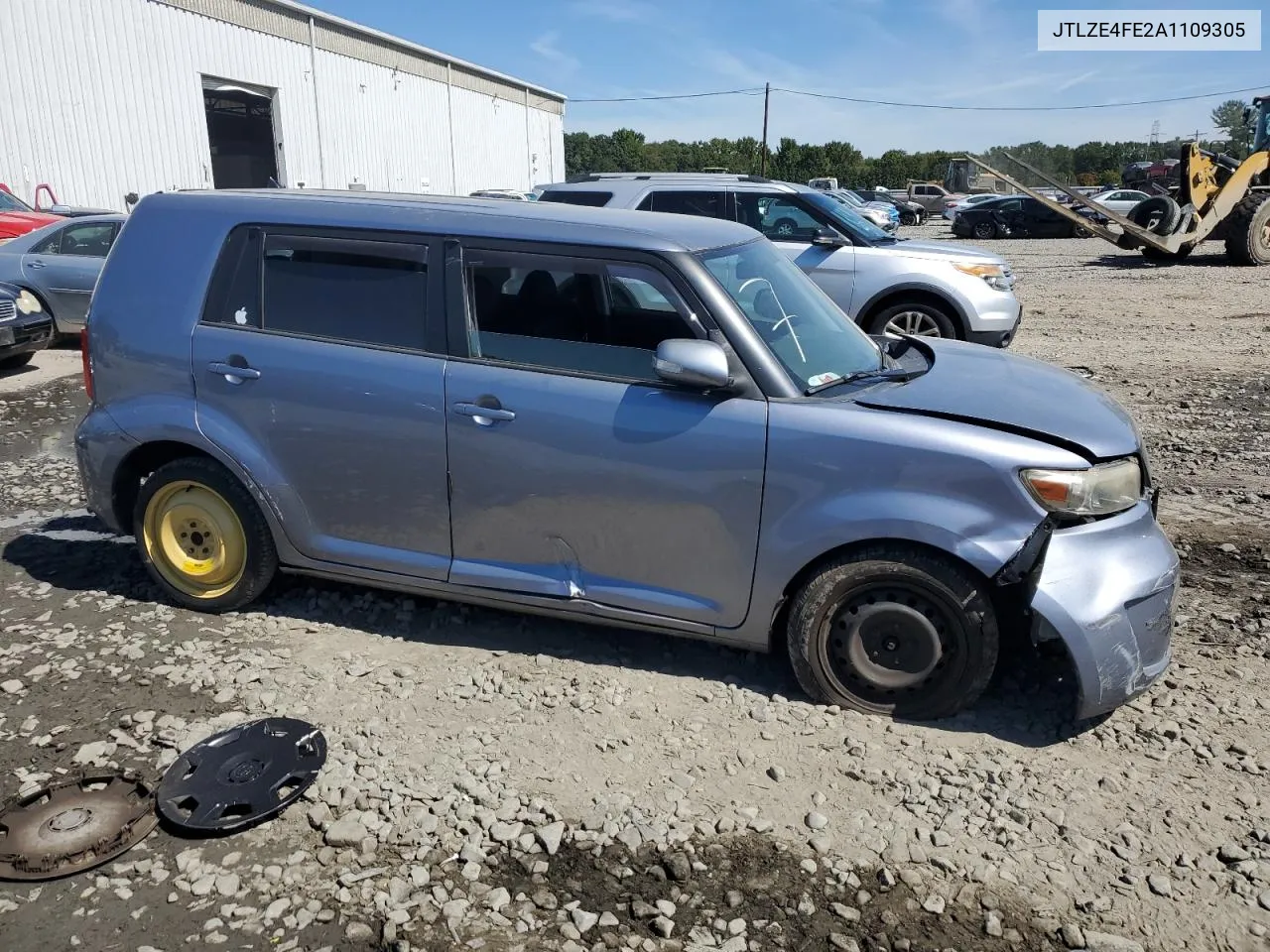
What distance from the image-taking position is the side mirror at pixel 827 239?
9.26 meters

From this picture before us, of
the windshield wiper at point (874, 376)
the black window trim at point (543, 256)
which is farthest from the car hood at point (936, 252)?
the black window trim at point (543, 256)

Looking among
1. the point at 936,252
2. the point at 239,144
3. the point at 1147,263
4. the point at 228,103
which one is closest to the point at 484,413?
the point at 936,252

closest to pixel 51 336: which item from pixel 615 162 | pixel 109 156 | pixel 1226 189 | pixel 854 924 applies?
pixel 854 924

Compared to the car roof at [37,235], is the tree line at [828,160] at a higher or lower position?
higher

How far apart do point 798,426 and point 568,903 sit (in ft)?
5.75

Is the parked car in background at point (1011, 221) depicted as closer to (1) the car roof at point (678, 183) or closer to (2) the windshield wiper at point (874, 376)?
(1) the car roof at point (678, 183)

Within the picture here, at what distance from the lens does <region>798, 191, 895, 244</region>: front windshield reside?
945 centimetres

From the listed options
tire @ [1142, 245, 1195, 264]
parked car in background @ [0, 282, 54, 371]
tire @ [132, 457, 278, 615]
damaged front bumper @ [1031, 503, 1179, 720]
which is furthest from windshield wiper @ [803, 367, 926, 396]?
tire @ [1142, 245, 1195, 264]

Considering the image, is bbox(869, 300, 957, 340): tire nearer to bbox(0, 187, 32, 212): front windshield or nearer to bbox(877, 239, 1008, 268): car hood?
bbox(877, 239, 1008, 268): car hood

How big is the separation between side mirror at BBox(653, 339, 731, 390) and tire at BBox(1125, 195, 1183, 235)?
2010 centimetres

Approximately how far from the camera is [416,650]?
4.22 meters

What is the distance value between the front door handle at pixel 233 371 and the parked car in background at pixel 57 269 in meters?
8.27

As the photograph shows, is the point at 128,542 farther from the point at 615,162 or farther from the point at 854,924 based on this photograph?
the point at 615,162

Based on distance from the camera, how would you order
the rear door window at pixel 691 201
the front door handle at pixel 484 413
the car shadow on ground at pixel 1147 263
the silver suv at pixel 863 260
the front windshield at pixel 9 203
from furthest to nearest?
the car shadow on ground at pixel 1147 263 → the front windshield at pixel 9 203 → the rear door window at pixel 691 201 → the silver suv at pixel 863 260 → the front door handle at pixel 484 413
